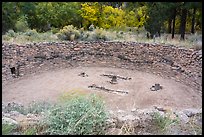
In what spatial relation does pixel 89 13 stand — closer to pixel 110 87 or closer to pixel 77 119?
pixel 110 87

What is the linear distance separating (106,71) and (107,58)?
3.86 ft

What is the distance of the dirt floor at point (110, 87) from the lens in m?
10.4

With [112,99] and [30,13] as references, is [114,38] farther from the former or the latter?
[30,13]

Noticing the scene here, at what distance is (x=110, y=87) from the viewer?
39.3ft

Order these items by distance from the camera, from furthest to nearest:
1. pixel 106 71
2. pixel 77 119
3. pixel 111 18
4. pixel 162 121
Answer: pixel 111 18, pixel 106 71, pixel 162 121, pixel 77 119

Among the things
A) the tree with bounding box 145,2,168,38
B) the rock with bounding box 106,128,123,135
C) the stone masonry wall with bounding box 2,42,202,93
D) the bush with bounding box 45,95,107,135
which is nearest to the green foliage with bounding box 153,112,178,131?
the rock with bounding box 106,128,123,135

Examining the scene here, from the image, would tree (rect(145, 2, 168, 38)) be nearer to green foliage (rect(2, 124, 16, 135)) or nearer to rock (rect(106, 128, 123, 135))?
rock (rect(106, 128, 123, 135))

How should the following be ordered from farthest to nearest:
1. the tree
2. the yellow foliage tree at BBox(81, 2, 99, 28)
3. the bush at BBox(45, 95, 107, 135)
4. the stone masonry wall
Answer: the yellow foliage tree at BBox(81, 2, 99, 28) → the tree → the stone masonry wall → the bush at BBox(45, 95, 107, 135)

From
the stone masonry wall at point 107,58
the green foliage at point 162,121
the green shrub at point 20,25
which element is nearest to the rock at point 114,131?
the green foliage at point 162,121

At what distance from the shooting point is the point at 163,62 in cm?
1398

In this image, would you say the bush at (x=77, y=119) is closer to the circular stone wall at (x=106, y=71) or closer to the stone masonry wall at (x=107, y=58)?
the circular stone wall at (x=106, y=71)

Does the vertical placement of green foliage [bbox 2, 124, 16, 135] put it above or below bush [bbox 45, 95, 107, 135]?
below

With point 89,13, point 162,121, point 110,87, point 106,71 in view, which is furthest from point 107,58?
point 162,121

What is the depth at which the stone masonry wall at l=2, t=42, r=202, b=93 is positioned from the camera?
504 inches
